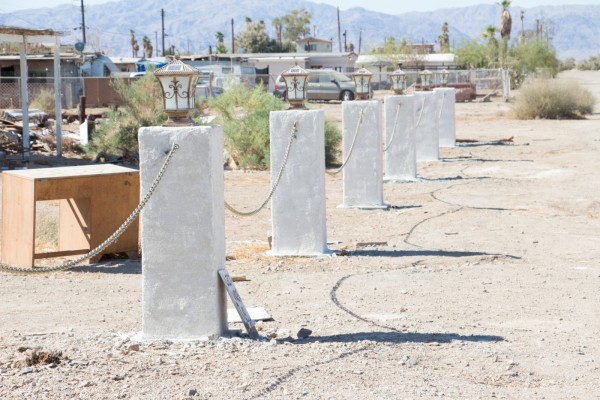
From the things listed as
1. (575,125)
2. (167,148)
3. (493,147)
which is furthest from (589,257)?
(575,125)

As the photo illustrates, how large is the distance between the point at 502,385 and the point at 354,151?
815 cm

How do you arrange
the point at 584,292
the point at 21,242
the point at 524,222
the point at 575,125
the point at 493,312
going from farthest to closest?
1. the point at 575,125
2. the point at 524,222
3. the point at 21,242
4. the point at 584,292
5. the point at 493,312

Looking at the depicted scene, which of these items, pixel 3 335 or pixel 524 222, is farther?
pixel 524 222

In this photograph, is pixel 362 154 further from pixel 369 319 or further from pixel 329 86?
pixel 329 86

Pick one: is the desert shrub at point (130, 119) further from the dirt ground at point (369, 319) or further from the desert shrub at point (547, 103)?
the desert shrub at point (547, 103)

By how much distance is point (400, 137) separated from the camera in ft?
58.3

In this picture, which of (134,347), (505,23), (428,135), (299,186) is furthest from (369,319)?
(505,23)

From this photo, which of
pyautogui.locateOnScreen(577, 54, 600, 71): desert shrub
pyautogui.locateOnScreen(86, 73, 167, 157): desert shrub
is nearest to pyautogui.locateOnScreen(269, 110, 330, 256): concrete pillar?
pyautogui.locateOnScreen(86, 73, 167, 157): desert shrub

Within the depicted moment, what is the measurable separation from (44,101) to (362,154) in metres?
26.9

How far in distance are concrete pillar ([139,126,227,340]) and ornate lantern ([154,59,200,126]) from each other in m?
0.19

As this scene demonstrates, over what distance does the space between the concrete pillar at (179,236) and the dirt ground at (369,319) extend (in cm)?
20

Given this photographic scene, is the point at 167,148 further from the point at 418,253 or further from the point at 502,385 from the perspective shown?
the point at 418,253

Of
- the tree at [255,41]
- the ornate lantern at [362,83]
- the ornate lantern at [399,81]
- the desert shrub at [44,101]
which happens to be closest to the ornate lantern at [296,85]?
the ornate lantern at [362,83]

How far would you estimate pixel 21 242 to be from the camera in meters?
10.4
